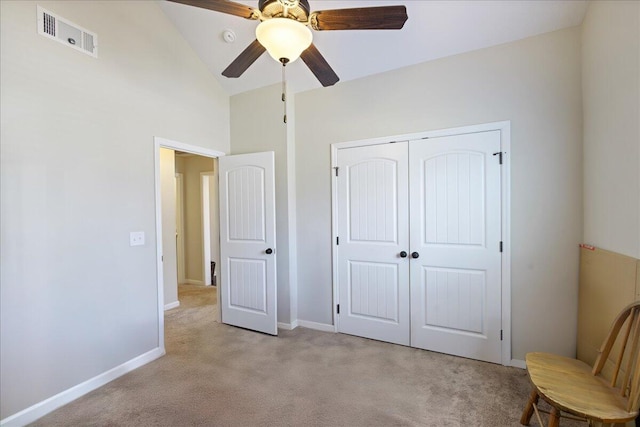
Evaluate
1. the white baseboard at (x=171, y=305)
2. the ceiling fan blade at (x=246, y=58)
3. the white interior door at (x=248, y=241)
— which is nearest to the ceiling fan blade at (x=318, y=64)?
the ceiling fan blade at (x=246, y=58)

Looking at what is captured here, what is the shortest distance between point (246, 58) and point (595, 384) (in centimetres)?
271

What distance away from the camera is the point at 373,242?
3135 mm

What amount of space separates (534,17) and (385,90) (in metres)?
1.26

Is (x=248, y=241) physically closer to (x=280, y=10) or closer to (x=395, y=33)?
(x=280, y=10)

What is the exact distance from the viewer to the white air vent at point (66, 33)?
2.08 metres

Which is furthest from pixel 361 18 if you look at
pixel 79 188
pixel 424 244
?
pixel 79 188

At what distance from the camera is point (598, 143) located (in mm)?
2070

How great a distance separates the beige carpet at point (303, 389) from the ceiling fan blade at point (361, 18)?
7.67 feet

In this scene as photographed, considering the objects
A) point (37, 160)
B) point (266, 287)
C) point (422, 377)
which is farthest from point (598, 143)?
point (37, 160)

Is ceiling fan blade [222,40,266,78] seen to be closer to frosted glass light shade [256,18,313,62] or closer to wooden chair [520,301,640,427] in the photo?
frosted glass light shade [256,18,313,62]

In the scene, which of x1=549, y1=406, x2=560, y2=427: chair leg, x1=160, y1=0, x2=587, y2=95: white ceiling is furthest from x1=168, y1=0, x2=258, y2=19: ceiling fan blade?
x1=549, y1=406, x2=560, y2=427: chair leg

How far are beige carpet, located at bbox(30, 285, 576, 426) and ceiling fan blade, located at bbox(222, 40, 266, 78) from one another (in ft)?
7.53

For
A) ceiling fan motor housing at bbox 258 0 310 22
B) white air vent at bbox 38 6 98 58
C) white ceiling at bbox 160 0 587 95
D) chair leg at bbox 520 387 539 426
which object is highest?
white ceiling at bbox 160 0 587 95

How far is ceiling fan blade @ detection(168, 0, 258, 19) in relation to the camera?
1513 mm
